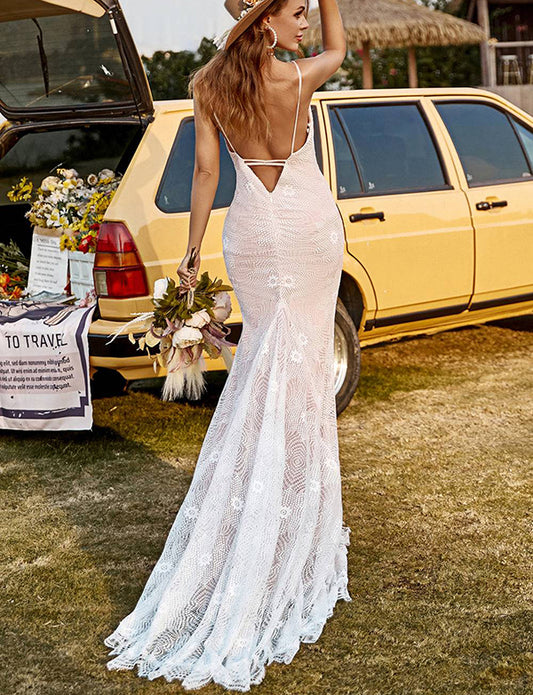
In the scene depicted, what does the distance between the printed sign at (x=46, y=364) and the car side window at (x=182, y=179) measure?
692mm

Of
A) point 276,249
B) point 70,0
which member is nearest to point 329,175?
point 70,0

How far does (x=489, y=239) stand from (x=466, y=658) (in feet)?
11.8

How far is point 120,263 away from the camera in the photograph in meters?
4.96

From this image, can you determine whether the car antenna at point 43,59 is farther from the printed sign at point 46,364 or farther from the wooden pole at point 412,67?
the wooden pole at point 412,67

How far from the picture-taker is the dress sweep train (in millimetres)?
3111

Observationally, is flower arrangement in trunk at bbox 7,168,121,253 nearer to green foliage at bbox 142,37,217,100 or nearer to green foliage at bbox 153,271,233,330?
green foliage at bbox 153,271,233,330

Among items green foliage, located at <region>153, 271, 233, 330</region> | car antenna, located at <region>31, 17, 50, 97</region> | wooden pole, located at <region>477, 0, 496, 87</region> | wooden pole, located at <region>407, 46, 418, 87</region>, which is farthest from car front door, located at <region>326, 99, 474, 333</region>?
wooden pole, located at <region>477, 0, 496, 87</region>

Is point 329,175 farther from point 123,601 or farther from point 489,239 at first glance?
point 123,601

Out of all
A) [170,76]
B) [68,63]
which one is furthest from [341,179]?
[170,76]

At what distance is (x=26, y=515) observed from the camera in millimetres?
4426

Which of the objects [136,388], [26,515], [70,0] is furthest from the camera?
[136,388]

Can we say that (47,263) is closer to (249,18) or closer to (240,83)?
(240,83)

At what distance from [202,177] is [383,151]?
9.01ft

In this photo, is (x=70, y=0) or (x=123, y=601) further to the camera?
(x=70, y=0)
